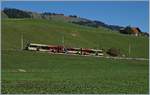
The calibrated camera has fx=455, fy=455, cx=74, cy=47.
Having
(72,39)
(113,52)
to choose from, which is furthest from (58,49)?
(72,39)

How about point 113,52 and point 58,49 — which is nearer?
point 58,49

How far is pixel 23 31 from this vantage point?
136 m

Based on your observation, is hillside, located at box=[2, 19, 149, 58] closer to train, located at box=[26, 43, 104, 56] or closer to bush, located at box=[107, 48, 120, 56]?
train, located at box=[26, 43, 104, 56]

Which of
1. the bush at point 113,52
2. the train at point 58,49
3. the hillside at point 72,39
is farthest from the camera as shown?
the hillside at point 72,39

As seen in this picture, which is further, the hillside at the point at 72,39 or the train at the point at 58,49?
the hillside at the point at 72,39

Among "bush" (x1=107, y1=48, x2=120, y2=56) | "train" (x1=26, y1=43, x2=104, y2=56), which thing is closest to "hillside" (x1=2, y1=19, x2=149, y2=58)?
"train" (x1=26, y1=43, x2=104, y2=56)

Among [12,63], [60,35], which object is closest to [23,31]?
[60,35]

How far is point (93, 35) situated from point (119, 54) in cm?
3498

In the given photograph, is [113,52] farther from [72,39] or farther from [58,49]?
[72,39]

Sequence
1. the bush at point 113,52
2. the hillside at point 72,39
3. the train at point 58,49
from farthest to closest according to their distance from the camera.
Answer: the hillside at point 72,39 → the bush at point 113,52 → the train at point 58,49

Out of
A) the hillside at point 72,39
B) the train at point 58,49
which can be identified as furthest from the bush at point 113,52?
the hillside at point 72,39

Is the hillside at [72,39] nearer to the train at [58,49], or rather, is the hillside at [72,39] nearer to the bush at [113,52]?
the train at [58,49]

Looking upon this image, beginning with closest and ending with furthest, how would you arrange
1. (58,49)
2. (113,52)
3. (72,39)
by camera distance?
(58,49), (113,52), (72,39)

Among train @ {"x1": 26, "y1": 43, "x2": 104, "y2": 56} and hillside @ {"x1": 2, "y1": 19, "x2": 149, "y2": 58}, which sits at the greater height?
hillside @ {"x1": 2, "y1": 19, "x2": 149, "y2": 58}
